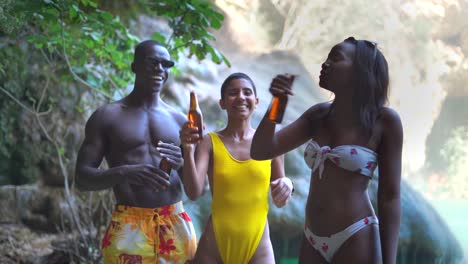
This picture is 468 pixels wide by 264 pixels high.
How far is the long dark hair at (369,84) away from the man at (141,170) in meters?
0.77

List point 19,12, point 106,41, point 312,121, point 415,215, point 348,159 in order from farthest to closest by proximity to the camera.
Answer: point 415,215
point 106,41
point 19,12
point 312,121
point 348,159

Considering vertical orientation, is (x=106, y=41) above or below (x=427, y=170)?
above

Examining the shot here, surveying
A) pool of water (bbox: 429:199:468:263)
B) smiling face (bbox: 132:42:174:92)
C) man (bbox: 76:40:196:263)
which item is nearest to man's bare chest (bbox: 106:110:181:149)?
man (bbox: 76:40:196:263)

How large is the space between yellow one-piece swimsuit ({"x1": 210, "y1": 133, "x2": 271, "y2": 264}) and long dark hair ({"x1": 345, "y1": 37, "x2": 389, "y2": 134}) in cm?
59

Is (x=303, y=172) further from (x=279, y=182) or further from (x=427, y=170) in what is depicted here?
(x=279, y=182)

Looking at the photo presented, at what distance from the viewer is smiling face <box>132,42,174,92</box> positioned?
2.07 meters

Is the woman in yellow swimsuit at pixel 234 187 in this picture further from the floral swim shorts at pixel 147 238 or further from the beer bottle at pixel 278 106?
the beer bottle at pixel 278 106

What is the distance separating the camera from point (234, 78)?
2.09m

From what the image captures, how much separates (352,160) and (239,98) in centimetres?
69

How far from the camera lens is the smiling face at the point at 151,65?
207 centimetres

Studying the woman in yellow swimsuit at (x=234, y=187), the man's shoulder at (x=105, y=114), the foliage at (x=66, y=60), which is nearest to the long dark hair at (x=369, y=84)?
the woman in yellow swimsuit at (x=234, y=187)

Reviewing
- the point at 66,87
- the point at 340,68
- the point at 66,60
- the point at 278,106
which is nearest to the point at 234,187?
the point at 278,106

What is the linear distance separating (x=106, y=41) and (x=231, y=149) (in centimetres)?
223

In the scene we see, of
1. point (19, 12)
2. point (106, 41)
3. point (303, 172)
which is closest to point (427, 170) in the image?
point (303, 172)
